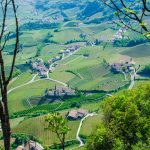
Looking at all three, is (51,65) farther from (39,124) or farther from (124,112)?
(124,112)

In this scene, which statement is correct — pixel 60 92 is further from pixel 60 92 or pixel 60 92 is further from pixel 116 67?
pixel 116 67

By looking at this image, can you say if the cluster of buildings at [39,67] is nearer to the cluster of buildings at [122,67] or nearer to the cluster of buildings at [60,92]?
the cluster of buildings at [60,92]

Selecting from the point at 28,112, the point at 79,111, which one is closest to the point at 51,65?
the point at 28,112

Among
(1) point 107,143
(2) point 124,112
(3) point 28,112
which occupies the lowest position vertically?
(3) point 28,112

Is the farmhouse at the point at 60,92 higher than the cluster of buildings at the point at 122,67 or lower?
lower

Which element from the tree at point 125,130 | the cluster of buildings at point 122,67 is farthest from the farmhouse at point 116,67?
the tree at point 125,130

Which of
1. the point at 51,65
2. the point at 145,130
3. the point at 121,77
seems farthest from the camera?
the point at 51,65

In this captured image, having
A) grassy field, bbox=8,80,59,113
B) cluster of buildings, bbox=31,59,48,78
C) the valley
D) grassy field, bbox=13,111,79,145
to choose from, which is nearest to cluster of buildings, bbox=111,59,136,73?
the valley
